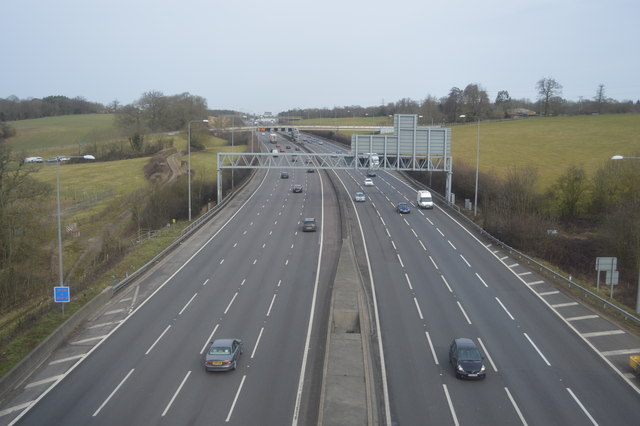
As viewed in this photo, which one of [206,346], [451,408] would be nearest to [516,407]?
[451,408]

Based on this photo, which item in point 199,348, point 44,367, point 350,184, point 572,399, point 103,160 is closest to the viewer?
point 572,399

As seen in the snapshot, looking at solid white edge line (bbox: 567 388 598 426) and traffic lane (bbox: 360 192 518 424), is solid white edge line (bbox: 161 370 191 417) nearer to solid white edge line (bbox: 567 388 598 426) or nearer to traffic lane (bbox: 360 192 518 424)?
traffic lane (bbox: 360 192 518 424)

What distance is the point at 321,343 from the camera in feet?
84.1

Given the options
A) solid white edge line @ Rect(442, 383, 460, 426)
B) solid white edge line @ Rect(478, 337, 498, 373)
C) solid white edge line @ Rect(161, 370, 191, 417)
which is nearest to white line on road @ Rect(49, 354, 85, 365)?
solid white edge line @ Rect(161, 370, 191, 417)

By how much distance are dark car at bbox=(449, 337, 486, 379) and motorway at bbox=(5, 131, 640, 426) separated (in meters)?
0.36

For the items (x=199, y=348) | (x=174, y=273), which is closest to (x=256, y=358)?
(x=199, y=348)

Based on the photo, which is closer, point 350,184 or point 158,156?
point 350,184

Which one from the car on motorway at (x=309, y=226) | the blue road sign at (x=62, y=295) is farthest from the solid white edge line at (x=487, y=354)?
the car on motorway at (x=309, y=226)

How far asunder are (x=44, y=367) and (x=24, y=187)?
71.5ft

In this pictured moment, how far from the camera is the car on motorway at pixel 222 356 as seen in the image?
22109mm

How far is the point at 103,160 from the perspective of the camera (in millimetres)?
102312

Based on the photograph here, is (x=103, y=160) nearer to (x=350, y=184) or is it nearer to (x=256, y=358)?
(x=350, y=184)

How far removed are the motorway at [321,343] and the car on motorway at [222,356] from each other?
38 centimetres

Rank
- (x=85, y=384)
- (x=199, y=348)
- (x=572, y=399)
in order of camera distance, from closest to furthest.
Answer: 1. (x=572, y=399)
2. (x=85, y=384)
3. (x=199, y=348)
